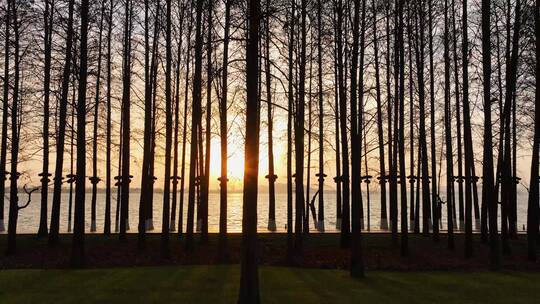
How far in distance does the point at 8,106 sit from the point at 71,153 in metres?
10.6

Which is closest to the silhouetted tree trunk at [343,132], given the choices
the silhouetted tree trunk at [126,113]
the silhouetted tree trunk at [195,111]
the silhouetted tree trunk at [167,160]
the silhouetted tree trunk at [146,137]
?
the silhouetted tree trunk at [195,111]

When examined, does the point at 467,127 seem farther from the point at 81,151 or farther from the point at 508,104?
the point at 81,151

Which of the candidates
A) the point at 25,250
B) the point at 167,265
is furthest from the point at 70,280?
the point at 25,250

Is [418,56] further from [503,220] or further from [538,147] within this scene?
[503,220]

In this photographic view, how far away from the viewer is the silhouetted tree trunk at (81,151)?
51.1 feet

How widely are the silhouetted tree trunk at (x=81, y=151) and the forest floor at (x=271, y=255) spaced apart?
0.88 metres

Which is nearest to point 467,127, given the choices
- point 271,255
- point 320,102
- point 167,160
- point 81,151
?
point 320,102

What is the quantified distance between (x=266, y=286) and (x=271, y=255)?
22.7 feet

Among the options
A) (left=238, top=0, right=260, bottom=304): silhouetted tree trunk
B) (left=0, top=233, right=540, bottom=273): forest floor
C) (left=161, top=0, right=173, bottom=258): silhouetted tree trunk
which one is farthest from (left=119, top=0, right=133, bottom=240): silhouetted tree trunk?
(left=238, top=0, right=260, bottom=304): silhouetted tree trunk

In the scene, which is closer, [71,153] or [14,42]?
[14,42]

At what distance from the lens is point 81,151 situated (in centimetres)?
1603

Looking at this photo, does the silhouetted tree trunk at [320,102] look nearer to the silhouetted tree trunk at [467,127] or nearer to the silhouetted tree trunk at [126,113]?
the silhouetted tree trunk at [467,127]

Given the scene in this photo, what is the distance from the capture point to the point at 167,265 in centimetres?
1719

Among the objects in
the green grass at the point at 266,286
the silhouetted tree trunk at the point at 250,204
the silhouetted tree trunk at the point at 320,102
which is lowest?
the green grass at the point at 266,286
